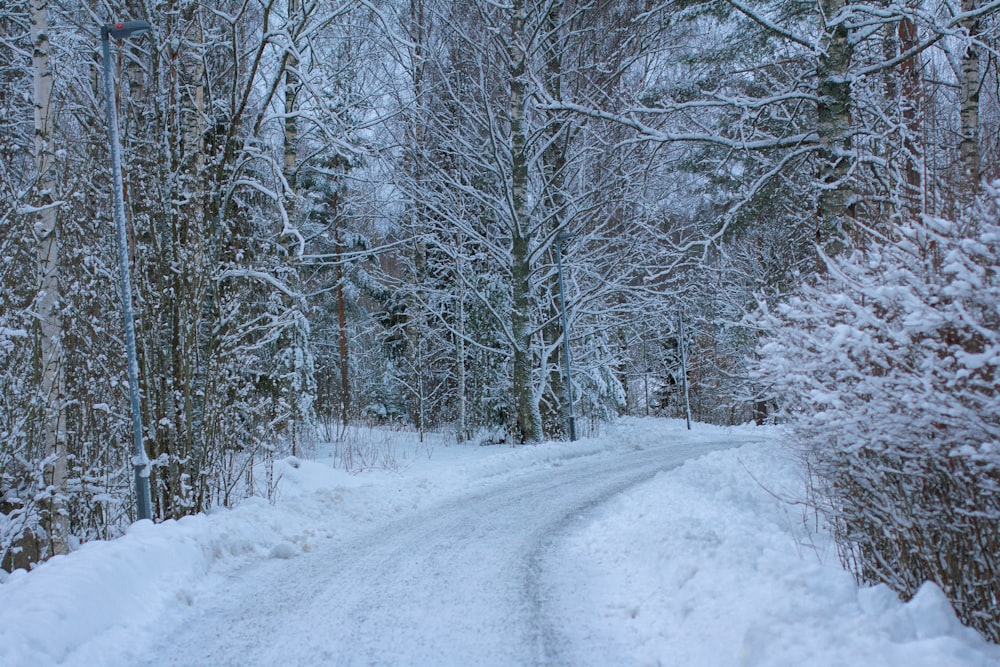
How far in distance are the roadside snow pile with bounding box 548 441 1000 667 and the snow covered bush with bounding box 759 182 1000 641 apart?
0.95 ft

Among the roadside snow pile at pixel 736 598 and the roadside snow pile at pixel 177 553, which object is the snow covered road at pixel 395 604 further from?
the roadside snow pile at pixel 736 598

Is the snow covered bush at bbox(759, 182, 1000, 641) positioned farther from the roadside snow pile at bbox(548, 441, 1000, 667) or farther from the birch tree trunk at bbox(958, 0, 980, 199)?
the birch tree trunk at bbox(958, 0, 980, 199)

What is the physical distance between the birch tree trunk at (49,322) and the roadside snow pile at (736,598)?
5.67m

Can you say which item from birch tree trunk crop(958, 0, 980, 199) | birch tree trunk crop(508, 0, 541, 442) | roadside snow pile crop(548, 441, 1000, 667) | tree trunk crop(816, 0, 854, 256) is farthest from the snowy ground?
birch tree trunk crop(508, 0, 541, 442)

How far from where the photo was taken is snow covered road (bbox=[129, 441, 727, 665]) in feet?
13.8

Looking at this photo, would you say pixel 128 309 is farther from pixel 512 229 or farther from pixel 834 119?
pixel 512 229

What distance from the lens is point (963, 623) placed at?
10.2 ft

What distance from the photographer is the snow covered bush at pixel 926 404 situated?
282 centimetres

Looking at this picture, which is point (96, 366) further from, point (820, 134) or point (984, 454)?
point (820, 134)

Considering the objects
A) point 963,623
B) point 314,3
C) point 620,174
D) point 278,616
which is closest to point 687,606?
point 963,623

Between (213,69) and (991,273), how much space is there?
12358 millimetres

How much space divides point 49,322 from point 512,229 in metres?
11.8

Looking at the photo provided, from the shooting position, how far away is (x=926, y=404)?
2.88m

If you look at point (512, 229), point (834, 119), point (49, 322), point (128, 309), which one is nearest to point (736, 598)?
point (128, 309)
